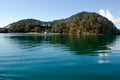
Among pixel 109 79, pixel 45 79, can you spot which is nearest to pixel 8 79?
pixel 45 79

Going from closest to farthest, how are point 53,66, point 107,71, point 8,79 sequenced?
point 8,79, point 107,71, point 53,66

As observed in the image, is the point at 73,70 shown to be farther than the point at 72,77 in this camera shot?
Yes

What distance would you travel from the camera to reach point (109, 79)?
55.1 feet

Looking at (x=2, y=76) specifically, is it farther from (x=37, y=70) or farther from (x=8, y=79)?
(x=37, y=70)

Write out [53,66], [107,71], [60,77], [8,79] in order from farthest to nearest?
[53,66]
[107,71]
[60,77]
[8,79]

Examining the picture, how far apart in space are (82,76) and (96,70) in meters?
2.86

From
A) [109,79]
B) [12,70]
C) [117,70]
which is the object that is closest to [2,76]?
[12,70]

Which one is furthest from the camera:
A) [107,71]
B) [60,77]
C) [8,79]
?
[107,71]

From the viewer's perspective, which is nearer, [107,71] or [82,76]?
[82,76]

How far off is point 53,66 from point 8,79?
6.81 m

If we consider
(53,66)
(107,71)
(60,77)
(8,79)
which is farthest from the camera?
(53,66)

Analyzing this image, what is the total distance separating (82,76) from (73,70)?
8.03ft

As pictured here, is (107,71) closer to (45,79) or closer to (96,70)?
(96,70)

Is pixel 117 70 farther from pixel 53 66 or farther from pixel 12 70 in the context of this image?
pixel 12 70
